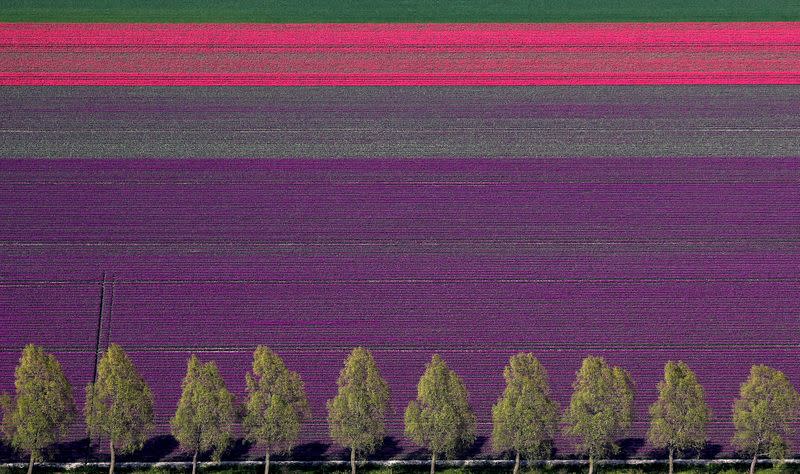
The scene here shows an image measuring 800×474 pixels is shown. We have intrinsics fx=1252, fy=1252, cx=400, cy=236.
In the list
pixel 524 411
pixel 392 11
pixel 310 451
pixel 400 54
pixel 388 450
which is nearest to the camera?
pixel 524 411

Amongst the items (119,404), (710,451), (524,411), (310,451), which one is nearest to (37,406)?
(119,404)

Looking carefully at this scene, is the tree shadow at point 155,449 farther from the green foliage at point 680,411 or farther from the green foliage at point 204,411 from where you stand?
the green foliage at point 680,411

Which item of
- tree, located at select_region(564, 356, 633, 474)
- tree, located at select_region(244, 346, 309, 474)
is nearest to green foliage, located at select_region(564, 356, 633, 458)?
tree, located at select_region(564, 356, 633, 474)

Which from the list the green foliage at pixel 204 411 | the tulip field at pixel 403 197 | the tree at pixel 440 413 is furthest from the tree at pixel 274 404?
the tree at pixel 440 413

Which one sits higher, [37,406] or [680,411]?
[37,406]

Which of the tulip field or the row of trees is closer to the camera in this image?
the row of trees

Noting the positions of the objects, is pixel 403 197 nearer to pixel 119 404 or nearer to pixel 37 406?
pixel 119 404

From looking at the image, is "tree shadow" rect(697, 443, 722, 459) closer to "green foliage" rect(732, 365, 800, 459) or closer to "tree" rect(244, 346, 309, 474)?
"green foliage" rect(732, 365, 800, 459)
